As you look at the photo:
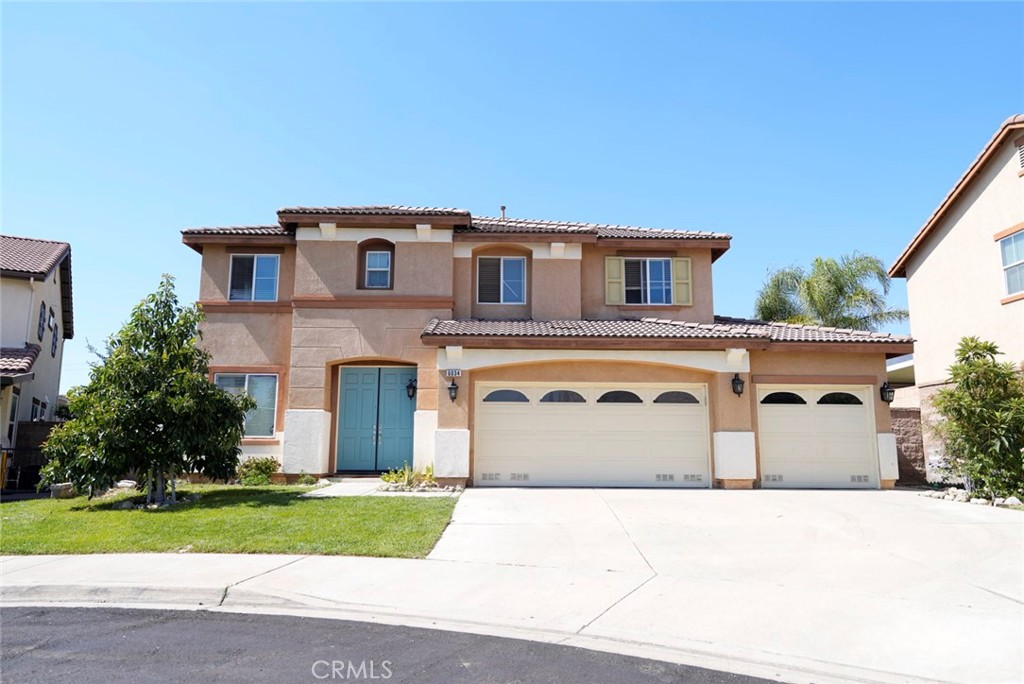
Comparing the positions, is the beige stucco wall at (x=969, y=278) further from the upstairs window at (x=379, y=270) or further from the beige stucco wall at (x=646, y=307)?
the upstairs window at (x=379, y=270)

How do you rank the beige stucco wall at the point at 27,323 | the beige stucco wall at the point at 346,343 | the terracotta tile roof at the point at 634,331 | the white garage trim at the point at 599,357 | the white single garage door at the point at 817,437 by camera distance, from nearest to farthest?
the terracotta tile roof at the point at 634,331
the white garage trim at the point at 599,357
the white single garage door at the point at 817,437
the beige stucco wall at the point at 346,343
the beige stucco wall at the point at 27,323

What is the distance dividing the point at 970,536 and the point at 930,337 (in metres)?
13.1

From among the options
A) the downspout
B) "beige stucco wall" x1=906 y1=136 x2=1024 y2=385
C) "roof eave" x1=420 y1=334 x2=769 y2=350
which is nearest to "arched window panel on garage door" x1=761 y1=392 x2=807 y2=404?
"roof eave" x1=420 y1=334 x2=769 y2=350

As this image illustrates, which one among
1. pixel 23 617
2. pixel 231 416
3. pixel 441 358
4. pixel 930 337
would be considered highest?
pixel 930 337

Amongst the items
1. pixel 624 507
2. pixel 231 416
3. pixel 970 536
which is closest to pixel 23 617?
pixel 231 416

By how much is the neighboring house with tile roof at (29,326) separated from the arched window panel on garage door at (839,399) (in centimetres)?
1803

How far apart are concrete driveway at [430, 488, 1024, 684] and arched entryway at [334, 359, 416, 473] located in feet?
14.5

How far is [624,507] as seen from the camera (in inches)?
454

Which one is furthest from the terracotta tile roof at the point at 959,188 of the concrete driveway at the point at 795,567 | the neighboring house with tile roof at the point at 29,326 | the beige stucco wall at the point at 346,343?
the neighboring house with tile roof at the point at 29,326

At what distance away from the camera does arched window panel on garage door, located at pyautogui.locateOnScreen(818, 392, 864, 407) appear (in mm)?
15234

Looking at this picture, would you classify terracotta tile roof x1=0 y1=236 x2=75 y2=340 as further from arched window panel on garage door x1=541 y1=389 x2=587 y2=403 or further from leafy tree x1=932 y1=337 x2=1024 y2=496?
leafy tree x1=932 y1=337 x2=1024 y2=496

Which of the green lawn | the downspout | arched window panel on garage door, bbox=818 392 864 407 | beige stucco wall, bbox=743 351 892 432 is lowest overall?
the green lawn

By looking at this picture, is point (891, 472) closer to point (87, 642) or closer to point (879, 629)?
point (879, 629)
